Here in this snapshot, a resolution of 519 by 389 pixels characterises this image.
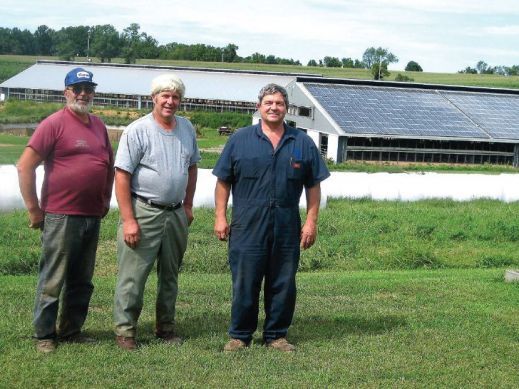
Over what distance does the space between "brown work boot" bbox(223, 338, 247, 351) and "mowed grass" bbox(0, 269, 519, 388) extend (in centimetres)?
9

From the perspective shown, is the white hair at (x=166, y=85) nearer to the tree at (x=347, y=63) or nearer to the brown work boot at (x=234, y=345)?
the brown work boot at (x=234, y=345)

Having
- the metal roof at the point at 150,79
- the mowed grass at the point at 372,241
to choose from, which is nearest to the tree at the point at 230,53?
the metal roof at the point at 150,79

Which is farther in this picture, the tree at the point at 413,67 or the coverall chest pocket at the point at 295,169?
the tree at the point at 413,67

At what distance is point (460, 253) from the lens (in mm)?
15336

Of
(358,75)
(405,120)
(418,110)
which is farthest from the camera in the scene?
(358,75)

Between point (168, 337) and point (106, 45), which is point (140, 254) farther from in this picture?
point (106, 45)

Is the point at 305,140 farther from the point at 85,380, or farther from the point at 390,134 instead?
the point at 390,134

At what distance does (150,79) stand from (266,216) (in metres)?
67.8

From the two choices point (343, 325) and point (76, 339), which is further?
point (343, 325)

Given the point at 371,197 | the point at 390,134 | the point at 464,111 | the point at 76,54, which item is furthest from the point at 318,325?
the point at 76,54

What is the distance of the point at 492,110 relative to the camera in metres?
50.1

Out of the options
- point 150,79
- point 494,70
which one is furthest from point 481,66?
point 150,79

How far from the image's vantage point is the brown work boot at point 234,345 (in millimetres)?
6906

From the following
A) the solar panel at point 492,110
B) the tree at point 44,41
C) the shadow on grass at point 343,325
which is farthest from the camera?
the tree at point 44,41
